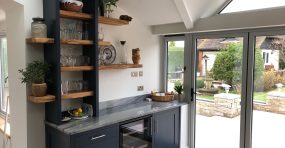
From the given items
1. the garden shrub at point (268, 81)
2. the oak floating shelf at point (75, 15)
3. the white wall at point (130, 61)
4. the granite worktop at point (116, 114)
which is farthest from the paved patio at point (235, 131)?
the oak floating shelf at point (75, 15)

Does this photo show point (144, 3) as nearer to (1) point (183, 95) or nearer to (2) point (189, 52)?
(2) point (189, 52)

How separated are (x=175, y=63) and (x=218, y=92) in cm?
90

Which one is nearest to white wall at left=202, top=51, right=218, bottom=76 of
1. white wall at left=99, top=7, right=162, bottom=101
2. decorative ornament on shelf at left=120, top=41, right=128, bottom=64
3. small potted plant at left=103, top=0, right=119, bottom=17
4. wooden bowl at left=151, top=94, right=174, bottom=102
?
wooden bowl at left=151, top=94, right=174, bottom=102

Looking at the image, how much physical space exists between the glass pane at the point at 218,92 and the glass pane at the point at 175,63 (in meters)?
0.32

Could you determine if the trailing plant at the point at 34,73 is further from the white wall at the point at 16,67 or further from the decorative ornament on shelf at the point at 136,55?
the decorative ornament on shelf at the point at 136,55

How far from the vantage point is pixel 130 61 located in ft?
12.2

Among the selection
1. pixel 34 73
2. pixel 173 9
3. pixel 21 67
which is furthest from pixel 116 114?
pixel 173 9

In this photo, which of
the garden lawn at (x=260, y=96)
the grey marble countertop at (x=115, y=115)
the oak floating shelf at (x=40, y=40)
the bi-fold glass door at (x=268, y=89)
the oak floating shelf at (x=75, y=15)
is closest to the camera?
the oak floating shelf at (x=40, y=40)

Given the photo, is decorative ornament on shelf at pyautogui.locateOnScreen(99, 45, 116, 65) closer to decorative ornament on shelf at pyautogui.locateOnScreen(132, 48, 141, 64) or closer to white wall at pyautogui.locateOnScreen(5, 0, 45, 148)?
decorative ornament on shelf at pyautogui.locateOnScreen(132, 48, 141, 64)

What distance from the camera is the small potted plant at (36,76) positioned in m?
2.39

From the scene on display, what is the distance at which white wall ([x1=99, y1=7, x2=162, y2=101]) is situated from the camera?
3.40 m

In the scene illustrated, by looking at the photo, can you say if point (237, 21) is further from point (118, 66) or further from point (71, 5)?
point (71, 5)

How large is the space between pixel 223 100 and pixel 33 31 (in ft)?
8.77

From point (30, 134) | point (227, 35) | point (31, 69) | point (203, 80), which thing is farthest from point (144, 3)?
point (30, 134)
